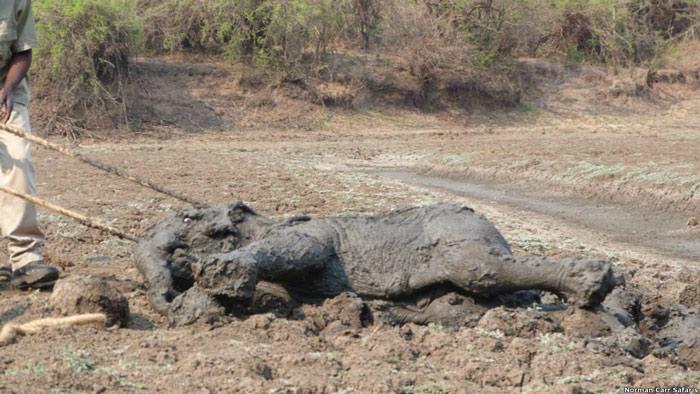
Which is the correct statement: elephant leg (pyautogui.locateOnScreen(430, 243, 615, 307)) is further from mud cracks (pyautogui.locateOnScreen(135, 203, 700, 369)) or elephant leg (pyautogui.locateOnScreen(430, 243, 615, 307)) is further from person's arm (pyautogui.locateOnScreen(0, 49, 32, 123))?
person's arm (pyautogui.locateOnScreen(0, 49, 32, 123))

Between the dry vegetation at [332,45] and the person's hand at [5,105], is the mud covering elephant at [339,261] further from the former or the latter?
the dry vegetation at [332,45]

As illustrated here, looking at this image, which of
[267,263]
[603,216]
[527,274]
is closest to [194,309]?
[267,263]

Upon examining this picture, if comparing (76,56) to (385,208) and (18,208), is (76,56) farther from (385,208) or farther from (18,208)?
(18,208)

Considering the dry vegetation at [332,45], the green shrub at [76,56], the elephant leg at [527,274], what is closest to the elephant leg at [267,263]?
the elephant leg at [527,274]

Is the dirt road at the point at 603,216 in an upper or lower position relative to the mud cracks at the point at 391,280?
lower

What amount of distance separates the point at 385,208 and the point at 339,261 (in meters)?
Answer: 4.84

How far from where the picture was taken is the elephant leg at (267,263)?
→ 4.93m

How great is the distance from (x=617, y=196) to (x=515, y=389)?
25.6 feet

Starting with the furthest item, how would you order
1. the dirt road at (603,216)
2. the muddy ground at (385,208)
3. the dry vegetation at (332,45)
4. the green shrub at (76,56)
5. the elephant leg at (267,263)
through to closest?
the dry vegetation at (332,45) → the green shrub at (76,56) → the dirt road at (603,216) → the elephant leg at (267,263) → the muddy ground at (385,208)

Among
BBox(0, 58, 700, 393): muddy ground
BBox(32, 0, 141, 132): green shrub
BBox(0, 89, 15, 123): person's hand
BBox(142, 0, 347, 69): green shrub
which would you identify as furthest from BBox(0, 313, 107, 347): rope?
BBox(142, 0, 347, 69): green shrub

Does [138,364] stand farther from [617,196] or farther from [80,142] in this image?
[80,142]

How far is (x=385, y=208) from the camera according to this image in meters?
10.3

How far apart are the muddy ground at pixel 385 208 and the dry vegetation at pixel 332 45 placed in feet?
3.31

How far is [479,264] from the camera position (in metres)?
5.14
